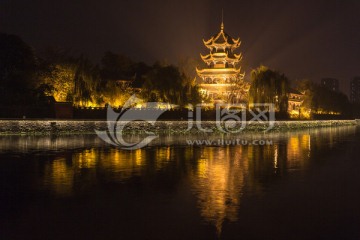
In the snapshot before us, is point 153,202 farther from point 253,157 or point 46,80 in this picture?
point 46,80

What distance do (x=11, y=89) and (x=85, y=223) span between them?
101 ft

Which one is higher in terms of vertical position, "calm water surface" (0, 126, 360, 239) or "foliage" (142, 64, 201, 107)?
"foliage" (142, 64, 201, 107)

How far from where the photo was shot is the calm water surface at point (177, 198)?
7.80 metres

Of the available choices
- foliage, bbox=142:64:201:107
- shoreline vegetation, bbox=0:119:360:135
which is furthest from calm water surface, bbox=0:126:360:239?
foliage, bbox=142:64:201:107

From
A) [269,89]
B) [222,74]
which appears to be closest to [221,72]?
[222,74]

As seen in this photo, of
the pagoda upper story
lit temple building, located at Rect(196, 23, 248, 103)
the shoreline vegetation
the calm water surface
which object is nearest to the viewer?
the calm water surface

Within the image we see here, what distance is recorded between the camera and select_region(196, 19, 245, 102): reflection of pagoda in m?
59.1

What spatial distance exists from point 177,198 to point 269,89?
1554 inches

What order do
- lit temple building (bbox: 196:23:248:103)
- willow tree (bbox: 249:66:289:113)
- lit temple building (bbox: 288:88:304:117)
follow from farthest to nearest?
lit temple building (bbox: 288:88:304:117) → lit temple building (bbox: 196:23:248:103) → willow tree (bbox: 249:66:289:113)

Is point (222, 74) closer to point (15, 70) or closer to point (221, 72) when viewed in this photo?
point (221, 72)

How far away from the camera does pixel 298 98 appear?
7338 cm

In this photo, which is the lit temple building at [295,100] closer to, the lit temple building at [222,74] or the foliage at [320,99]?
A: the foliage at [320,99]

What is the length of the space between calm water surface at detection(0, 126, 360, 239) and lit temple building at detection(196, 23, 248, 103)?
1646 inches

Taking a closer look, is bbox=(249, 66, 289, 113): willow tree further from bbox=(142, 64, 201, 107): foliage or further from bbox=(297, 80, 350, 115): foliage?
bbox=(297, 80, 350, 115): foliage
